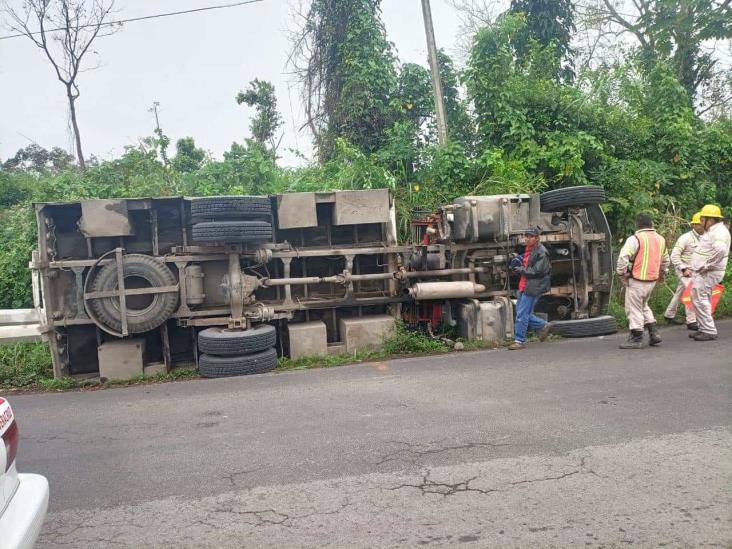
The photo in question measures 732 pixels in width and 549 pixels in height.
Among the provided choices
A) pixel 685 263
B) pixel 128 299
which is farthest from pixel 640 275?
pixel 128 299

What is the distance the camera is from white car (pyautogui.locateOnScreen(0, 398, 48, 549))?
2.48 meters

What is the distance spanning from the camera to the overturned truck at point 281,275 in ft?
25.0

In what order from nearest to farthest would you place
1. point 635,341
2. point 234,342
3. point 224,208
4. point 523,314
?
point 234,342
point 224,208
point 635,341
point 523,314

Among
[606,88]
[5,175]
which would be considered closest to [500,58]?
[606,88]

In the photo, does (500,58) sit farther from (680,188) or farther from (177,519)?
(177,519)

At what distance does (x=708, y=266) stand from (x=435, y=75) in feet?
23.7

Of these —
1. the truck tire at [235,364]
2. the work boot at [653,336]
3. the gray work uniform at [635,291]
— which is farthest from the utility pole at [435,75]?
the truck tire at [235,364]

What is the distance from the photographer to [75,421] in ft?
19.0

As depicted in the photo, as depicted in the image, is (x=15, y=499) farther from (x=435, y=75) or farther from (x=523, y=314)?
(x=435, y=75)

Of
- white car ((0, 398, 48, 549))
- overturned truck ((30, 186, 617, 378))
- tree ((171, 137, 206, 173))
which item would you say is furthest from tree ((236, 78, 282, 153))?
white car ((0, 398, 48, 549))

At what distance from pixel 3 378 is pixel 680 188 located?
12396 millimetres

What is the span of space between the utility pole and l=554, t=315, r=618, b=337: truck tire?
539cm

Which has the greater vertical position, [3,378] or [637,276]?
[637,276]

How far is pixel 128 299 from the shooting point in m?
7.83
